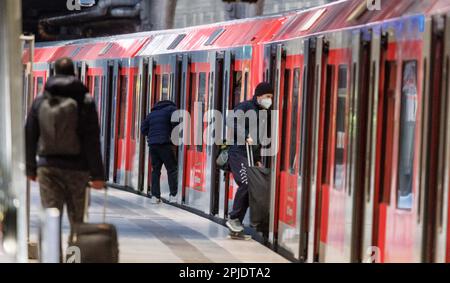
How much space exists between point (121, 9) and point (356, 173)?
112 feet

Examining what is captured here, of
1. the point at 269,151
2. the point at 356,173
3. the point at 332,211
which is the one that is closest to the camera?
the point at 356,173

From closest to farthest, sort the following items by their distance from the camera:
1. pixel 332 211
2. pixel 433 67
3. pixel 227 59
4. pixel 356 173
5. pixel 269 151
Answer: pixel 433 67
pixel 356 173
pixel 332 211
pixel 269 151
pixel 227 59

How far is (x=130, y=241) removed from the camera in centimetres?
1672

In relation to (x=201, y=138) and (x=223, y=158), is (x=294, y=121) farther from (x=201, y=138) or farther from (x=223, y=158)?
(x=201, y=138)

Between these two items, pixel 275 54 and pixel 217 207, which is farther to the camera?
pixel 217 207

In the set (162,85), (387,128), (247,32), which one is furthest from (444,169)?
(162,85)

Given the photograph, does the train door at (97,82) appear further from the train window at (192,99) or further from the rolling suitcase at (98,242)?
the rolling suitcase at (98,242)

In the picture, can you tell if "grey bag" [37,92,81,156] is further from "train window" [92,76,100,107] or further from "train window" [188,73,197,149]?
"train window" [92,76,100,107]

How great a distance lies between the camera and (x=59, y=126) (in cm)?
1177

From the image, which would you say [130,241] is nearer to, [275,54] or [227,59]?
[275,54]

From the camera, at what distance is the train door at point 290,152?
1490 centimetres

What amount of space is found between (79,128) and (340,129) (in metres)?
2.36

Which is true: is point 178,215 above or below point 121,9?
below

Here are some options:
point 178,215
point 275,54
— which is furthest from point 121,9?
point 275,54
